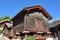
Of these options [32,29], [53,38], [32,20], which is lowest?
[53,38]

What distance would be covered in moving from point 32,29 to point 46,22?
8.13 feet

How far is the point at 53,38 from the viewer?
63.2 feet

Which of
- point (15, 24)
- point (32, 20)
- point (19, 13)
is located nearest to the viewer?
point (32, 20)

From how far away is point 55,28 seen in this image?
1883cm

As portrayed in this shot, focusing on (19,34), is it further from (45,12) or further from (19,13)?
(45,12)

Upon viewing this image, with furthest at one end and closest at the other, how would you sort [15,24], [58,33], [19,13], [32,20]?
[15,24], [19,13], [32,20], [58,33]

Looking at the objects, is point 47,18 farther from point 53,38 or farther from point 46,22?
point 53,38

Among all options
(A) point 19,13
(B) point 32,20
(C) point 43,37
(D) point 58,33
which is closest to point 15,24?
(A) point 19,13

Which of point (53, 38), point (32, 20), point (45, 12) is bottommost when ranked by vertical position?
point (53, 38)

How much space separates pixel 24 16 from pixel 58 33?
5266mm

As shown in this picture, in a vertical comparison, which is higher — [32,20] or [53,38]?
[32,20]

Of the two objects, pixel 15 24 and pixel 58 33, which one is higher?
pixel 15 24

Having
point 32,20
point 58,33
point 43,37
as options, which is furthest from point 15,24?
point 58,33

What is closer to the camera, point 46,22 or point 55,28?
point 55,28
